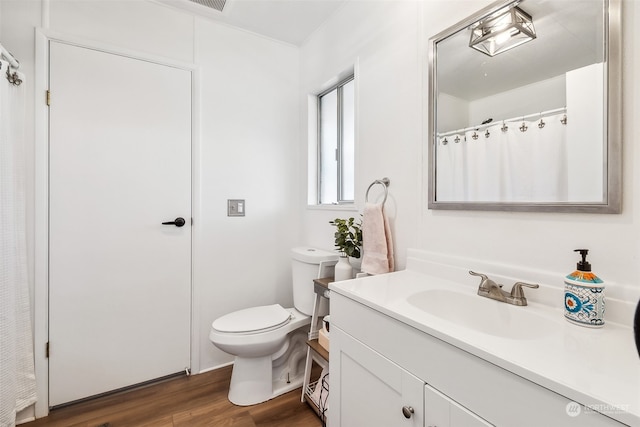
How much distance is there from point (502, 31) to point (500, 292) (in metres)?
0.94

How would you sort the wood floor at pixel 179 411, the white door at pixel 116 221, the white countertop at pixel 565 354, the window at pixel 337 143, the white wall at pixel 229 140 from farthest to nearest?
1. the window at pixel 337 143
2. the white wall at pixel 229 140
3. the white door at pixel 116 221
4. the wood floor at pixel 179 411
5. the white countertop at pixel 565 354

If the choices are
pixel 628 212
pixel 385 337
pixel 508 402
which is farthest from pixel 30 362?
pixel 628 212

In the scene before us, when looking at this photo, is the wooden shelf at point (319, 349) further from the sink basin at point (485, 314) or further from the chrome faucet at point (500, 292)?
the chrome faucet at point (500, 292)

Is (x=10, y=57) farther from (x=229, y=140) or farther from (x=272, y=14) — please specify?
(x=272, y=14)

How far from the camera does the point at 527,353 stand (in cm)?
60

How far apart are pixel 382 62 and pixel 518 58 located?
69 cm

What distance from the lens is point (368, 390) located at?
0.95 metres

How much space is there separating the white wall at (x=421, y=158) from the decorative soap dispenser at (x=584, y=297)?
8 centimetres

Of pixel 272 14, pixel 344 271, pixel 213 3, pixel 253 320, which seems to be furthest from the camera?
pixel 272 14

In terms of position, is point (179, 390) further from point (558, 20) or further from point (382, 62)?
point (558, 20)

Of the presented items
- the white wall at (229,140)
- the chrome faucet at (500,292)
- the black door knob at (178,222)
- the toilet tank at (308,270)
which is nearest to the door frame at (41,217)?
the white wall at (229,140)

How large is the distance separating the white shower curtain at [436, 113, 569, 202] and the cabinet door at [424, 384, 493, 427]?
2.24ft

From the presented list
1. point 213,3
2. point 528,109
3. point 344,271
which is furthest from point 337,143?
point 528,109

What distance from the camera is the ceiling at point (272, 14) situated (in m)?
1.81
